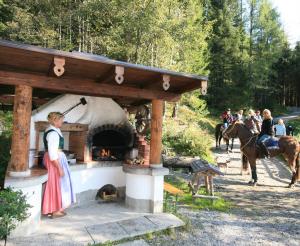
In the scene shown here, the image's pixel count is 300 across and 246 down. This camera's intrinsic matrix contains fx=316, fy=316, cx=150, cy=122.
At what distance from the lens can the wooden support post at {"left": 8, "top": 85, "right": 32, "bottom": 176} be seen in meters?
Answer: 5.04

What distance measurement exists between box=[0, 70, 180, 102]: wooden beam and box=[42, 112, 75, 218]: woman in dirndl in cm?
55

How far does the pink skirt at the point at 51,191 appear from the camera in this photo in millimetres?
5703

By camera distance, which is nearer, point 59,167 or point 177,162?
point 59,167

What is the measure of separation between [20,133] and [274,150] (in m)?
8.93

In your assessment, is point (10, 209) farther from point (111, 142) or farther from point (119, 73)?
point (111, 142)

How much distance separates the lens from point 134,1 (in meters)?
18.3

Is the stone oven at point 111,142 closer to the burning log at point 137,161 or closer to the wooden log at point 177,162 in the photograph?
the burning log at point 137,161

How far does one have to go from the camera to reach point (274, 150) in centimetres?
1116

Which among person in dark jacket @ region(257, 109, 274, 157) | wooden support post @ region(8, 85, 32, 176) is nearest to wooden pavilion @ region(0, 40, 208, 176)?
wooden support post @ region(8, 85, 32, 176)

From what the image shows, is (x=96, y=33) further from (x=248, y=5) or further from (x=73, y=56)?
(x=248, y=5)

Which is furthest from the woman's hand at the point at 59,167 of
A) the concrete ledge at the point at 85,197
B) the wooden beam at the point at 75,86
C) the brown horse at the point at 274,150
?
the brown horse at the point at 274,150

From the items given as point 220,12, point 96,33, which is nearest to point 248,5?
point 220,12

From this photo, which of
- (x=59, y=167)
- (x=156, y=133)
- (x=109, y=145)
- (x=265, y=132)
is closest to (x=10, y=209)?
(x=59, y=167)

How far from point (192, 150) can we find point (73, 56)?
11125 millimetres
